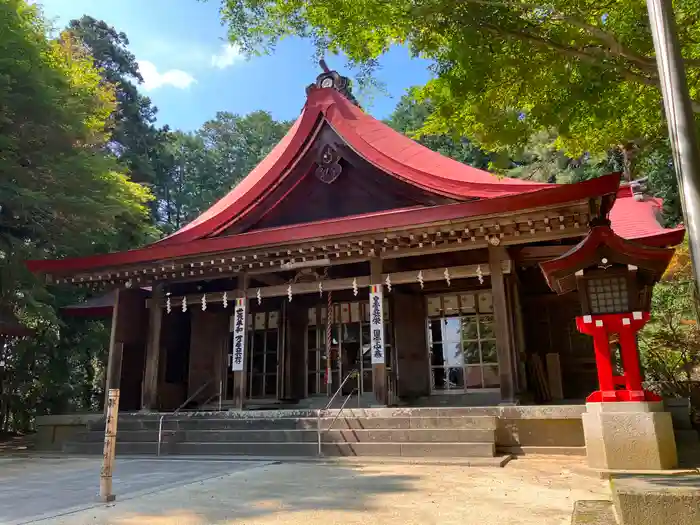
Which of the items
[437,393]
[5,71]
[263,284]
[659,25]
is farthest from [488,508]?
[5,71]

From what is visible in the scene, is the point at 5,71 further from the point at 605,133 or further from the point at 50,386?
the point at 605,133

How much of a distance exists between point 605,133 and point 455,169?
2.85 meters

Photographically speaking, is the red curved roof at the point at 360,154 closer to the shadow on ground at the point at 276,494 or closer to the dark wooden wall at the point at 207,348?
the dark wooden wall at the point at 207,348

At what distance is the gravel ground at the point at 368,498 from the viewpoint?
11.9ft

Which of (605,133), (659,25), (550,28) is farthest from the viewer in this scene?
(605,133)

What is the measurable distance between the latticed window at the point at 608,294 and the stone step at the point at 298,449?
2.11 m

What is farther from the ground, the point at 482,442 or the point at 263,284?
the point at 263,284

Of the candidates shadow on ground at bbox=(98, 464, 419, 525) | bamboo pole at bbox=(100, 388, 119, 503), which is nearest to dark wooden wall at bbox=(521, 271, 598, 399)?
shadow on ground at bbox=(98, 464, 419, 525)

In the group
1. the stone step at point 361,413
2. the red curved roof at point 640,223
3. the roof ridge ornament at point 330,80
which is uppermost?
the roof ridge ornament at point 330,80

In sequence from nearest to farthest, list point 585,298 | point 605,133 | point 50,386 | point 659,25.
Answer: point 659,25 → point 585,298 → point 605,133 → point 50,386

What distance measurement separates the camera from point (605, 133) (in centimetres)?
788

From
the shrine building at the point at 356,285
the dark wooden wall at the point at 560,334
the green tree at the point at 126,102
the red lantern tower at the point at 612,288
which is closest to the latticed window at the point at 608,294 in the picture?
the red lantern tower at the point at 612,288

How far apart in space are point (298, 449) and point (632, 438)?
13.7 ft

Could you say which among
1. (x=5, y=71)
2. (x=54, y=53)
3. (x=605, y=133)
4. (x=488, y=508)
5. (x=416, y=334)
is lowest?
(x=488, y=508)
